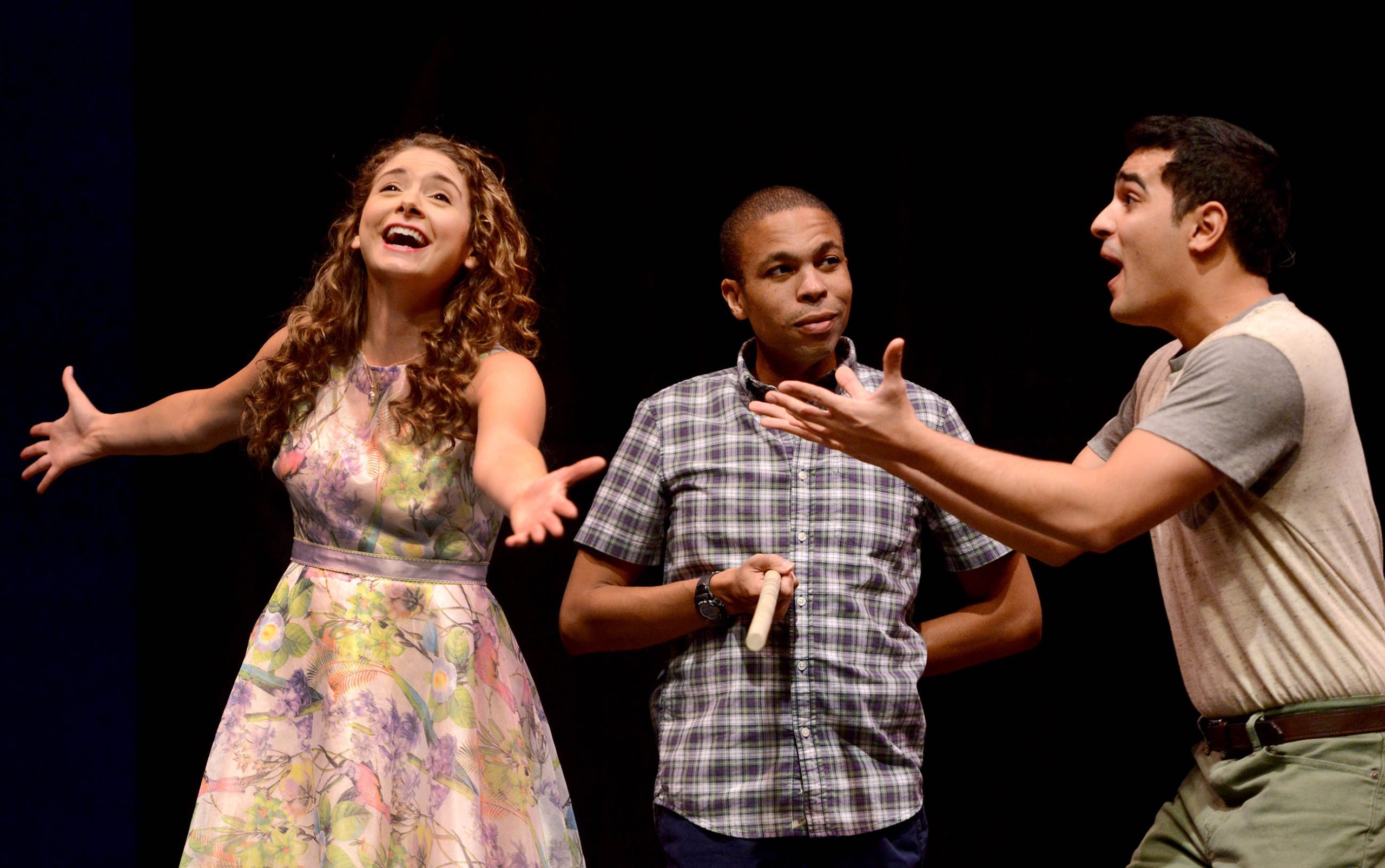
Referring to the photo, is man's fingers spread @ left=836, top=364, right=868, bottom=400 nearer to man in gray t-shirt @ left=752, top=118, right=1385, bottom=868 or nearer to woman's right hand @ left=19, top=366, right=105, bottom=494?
man in gray t-shirt @ left=752, top=118, right=1385, bottom=868

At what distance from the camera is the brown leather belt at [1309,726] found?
1.51 metres

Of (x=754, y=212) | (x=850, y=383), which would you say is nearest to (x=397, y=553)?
(x=850, y=383)

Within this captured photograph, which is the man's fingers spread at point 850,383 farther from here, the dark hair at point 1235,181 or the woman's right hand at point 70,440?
the woman's right hand at point 70,440

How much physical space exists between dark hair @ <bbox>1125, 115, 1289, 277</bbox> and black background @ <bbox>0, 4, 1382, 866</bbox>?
0.86 m

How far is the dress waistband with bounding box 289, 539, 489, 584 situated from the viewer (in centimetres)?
179

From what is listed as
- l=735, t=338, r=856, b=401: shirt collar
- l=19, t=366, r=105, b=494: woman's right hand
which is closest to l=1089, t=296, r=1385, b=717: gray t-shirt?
l=735, t=338, r=856, b=401: shirt collar

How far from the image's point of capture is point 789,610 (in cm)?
185

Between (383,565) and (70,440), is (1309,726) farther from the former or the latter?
(70,440)

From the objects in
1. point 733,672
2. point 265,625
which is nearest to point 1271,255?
point 733,672

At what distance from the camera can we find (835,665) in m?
1.83

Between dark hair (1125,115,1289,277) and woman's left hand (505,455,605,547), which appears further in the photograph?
dark hair (1125,115,1289,277)

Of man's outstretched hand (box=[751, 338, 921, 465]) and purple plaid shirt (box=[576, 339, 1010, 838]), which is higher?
man's outstretched hand (box=[751, 338, 921, 465])

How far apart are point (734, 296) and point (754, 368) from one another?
0.40 feet

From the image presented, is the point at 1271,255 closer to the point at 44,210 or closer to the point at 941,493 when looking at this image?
the point at 941,493
